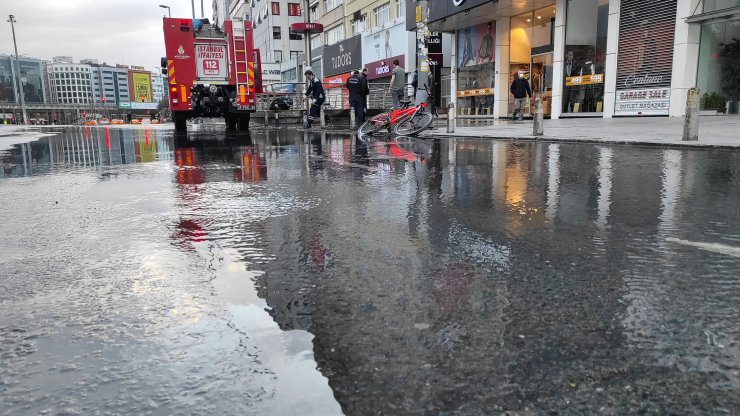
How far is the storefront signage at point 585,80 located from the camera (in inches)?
849

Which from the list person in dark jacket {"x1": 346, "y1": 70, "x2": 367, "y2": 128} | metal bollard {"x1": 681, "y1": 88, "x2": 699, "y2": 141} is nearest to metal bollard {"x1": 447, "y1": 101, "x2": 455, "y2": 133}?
person in dark jacket {"x1": 346, "y1": 70, "x2": 367, "y2": 128}

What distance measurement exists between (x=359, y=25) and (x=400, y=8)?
9165 mm

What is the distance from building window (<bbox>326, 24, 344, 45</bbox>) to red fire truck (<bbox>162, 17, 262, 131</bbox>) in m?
32.5

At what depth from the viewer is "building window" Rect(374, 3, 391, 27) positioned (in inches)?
1556

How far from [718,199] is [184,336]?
4.96 m

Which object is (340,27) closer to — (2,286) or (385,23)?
(385,23)

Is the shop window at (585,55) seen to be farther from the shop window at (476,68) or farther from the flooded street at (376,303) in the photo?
the flooded street at (376,303)

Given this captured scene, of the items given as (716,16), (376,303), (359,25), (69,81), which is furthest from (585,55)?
(69,81)

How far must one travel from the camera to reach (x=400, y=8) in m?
37.1

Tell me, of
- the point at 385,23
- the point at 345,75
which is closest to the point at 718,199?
the point at 385,23

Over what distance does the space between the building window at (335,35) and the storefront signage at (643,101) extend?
33.7 metres

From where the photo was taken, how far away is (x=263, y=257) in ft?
11.0

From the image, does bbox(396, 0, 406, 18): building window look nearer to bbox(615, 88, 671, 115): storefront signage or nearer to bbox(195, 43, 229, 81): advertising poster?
bbox(615, 88, 671, 115): storefront signage

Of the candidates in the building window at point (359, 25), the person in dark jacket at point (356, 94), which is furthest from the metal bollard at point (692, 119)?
the building window at point (359, 25)
